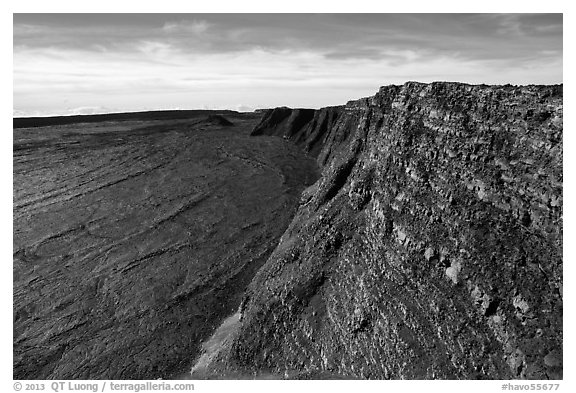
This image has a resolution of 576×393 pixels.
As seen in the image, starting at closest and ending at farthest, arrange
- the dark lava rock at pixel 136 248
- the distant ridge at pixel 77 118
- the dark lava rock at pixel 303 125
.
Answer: the dark lava rock at pixel 136 248 → the dark lava rock at pixel 303 125 → the distant ridge at pixel 77 118

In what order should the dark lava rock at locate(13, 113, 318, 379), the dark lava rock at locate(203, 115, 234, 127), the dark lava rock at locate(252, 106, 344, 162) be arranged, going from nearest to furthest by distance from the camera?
the dark lava rock at locate(13, 113, 318, 379) → the dark lava rock at locate(252, 106, 344, 162) → the dark lava rock at locate(203, 115, 234, 127)

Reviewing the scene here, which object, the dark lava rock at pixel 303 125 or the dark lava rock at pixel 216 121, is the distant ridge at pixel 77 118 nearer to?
the dark lava rock at pixel 216 121

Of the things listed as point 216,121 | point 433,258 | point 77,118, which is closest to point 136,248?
point 433,258

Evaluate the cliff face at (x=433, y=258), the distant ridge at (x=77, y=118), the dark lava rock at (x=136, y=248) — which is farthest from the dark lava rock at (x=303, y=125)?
the distant ridge at (x=77, y=118)

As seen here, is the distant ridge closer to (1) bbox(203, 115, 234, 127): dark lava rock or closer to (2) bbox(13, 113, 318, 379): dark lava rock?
(1) bbox(203, 115, 234, 127): dark lava rock

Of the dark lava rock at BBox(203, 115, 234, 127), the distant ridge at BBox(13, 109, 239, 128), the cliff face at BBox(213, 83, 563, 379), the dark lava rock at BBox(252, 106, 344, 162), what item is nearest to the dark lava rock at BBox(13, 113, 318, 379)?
the cliff face at BBox(213, 83, 563, 379)

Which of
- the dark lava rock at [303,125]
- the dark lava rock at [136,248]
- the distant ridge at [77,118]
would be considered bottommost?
the dark lava rock at [136,248]
